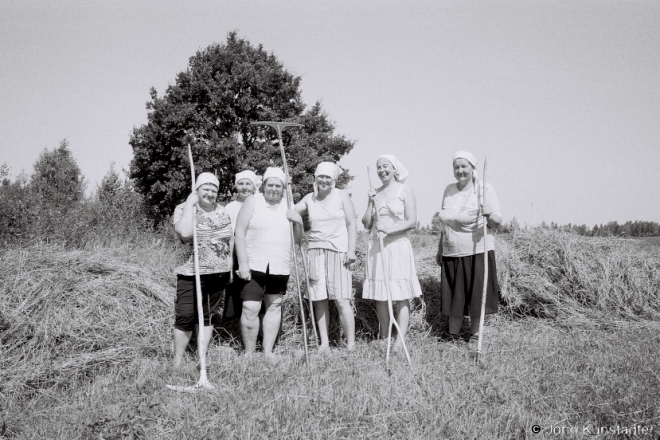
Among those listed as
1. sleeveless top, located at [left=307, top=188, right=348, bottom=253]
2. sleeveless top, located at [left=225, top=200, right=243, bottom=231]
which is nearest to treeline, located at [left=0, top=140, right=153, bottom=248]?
sleeveless top, located at [left=225, top=200, right=243, bottom=231]

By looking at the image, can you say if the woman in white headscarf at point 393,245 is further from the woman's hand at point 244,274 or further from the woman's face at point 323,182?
the woman's hand at point 244,274

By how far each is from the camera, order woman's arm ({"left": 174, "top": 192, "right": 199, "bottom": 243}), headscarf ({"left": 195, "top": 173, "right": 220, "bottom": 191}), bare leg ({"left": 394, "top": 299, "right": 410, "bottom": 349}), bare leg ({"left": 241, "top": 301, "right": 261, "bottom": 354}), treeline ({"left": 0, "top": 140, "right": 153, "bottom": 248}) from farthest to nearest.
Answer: treeline ({"left": 0, "top": 140, "right": 153, "bottom": 248}) → bare leg ({"left": 394, "top": 299, "right": 410, "bottom": 349}) → bare leg ({"left": 241, "top": 301, "right": 261, "bottom": 354}) → headscarf ({"left": 195, "top": 173, "right": 220, "bottom": 191}) → woman's arm ({"left": 174, "top": 192, "right": 199, "bottom": 243})

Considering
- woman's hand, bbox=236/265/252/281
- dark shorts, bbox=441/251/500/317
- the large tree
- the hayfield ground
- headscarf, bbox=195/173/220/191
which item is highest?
the large tree

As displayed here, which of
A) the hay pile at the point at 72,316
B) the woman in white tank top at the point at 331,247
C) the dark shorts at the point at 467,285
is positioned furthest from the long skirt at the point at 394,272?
the hay pile at the point at 72,316

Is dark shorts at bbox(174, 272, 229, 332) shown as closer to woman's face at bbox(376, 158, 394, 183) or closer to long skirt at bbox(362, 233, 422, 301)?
long skirt at bbox(362, 233, 422, 301)

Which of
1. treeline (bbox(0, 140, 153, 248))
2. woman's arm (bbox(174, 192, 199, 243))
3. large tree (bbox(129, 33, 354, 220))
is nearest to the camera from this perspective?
woman's arm (bbox(174, 192, 199, 243))

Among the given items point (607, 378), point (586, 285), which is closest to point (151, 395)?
point (607, 378)

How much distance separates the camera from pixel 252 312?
13.8 ft

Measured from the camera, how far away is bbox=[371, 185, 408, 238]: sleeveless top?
4562 mm

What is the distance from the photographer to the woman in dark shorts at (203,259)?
155 inches

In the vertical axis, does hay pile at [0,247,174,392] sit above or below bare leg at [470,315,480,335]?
above

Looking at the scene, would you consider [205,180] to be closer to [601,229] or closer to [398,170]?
[398,170]

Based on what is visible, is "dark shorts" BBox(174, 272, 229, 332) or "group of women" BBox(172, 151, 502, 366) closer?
"dark shorts" BBox(174, 272, 229, 332)

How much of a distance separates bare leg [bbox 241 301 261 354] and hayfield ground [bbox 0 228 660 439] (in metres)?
0.16
